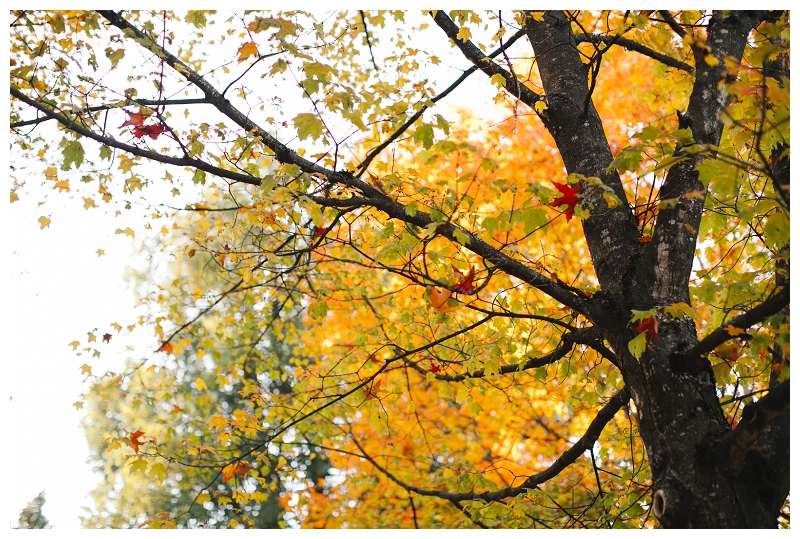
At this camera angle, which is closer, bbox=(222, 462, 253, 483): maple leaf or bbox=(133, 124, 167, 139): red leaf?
bbox=(133, 124, 167, 139): red leaf

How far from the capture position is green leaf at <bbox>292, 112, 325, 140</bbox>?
2611mm

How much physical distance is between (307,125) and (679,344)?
195 cm

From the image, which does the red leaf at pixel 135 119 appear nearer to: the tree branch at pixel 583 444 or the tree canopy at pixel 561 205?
the tree canopy at pixel 561 205

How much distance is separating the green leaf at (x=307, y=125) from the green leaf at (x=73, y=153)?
3.54 feet

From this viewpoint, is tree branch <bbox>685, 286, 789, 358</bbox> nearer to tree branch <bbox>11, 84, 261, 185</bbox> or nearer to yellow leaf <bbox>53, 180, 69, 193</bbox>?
tree branch <bbox>11, 84, 261, 185</bbox>

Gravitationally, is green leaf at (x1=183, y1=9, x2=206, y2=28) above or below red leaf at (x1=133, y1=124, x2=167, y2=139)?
above

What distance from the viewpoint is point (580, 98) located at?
11.9 ft

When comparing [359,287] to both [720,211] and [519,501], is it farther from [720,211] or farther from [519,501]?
[720,211]

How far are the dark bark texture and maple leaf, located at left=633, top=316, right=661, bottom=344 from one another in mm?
109

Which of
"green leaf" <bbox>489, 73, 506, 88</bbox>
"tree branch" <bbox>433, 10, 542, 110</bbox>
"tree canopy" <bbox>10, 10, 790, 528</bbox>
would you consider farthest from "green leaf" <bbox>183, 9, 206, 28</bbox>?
"green leaf" <bbox>489, 73, 506, 88</bbox>

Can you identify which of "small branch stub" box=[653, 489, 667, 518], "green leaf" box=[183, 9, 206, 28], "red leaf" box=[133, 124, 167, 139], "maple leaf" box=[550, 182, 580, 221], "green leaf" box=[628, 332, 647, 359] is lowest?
"small branch stub" box=[653, 489, 667, 518]

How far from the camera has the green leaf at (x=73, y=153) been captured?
2811mm

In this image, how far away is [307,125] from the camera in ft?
8.61

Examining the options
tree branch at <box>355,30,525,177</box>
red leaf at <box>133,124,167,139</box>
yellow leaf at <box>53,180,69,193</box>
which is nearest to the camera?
red leaf at <box>133,124,167,139</box>
